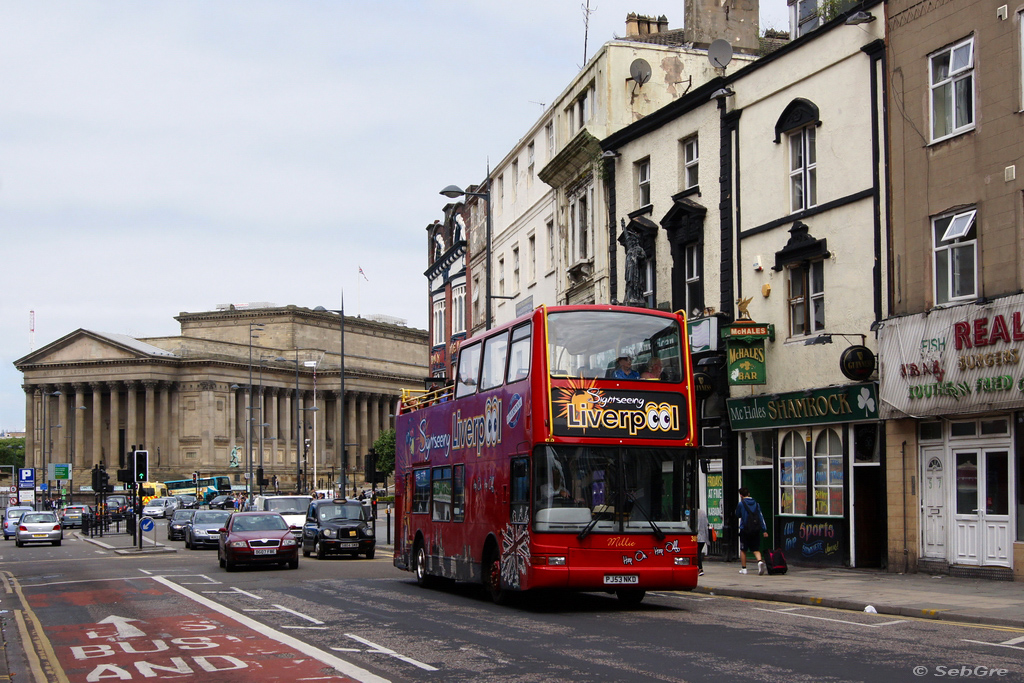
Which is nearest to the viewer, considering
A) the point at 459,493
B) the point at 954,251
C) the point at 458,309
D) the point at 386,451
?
the point at 459,493

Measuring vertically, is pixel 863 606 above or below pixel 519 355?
below

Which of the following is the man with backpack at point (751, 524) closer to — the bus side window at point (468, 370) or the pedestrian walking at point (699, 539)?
the pedestrian walking at point (699, 539)

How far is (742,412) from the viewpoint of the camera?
28406 millimetres

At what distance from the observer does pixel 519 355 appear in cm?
1781

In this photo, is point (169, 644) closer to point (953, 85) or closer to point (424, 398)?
point (424, 398)

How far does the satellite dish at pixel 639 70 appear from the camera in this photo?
35.5m

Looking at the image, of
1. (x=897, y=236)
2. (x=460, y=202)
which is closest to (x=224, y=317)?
(x=460, y=202)

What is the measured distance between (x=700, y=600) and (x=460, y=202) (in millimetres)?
39345

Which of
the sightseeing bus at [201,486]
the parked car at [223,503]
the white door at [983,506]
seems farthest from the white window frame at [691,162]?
the sightseeing bus at [201,486]

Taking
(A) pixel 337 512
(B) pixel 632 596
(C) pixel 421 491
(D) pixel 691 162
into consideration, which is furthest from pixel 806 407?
(A) pixel 337 512

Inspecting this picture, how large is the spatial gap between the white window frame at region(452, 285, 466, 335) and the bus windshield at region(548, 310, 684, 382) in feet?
125

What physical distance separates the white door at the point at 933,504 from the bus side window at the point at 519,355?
891 centimetres

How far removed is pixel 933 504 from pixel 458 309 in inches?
1450

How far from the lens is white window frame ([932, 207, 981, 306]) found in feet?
68.4
